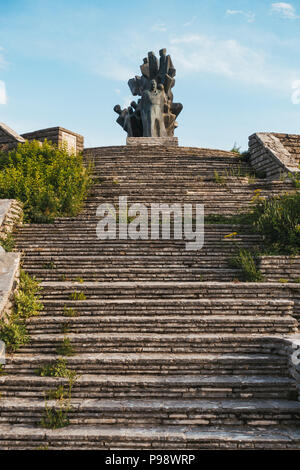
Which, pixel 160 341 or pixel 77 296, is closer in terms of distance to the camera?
pixel 160 341

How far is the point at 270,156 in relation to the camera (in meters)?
11.3

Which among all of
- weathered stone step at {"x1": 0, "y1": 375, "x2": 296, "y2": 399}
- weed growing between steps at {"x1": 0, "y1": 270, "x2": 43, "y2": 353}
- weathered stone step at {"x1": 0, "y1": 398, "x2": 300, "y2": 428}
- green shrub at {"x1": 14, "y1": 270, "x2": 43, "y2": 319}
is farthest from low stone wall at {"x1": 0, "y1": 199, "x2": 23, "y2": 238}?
weathered stone step at {"x1": 0, "y1": 398, "x2": 300, "y2": 428}

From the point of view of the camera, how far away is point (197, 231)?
7.76 m

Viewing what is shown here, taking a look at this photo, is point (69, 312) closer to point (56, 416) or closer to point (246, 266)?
point (56, 416)

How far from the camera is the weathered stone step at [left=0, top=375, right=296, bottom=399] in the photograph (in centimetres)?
456

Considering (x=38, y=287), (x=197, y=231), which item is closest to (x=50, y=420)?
(x=38, y=287)

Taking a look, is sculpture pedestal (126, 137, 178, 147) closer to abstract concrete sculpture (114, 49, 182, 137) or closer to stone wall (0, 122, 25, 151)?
abstract concrete sculpture (114, 49, 182, 137)

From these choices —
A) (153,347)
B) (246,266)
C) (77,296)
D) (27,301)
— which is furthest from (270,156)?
(27,301)

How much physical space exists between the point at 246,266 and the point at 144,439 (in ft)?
11.2

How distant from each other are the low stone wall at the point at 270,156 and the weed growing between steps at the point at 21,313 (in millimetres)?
7247

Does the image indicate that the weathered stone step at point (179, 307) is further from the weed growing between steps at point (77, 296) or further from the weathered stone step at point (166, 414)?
the weathered stone step at point (166, 414)

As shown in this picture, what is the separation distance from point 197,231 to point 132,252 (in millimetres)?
1454

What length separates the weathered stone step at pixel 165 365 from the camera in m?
4.86

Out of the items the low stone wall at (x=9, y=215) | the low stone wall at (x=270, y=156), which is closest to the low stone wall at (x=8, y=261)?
the low stone wall at (x=9, y=215)
